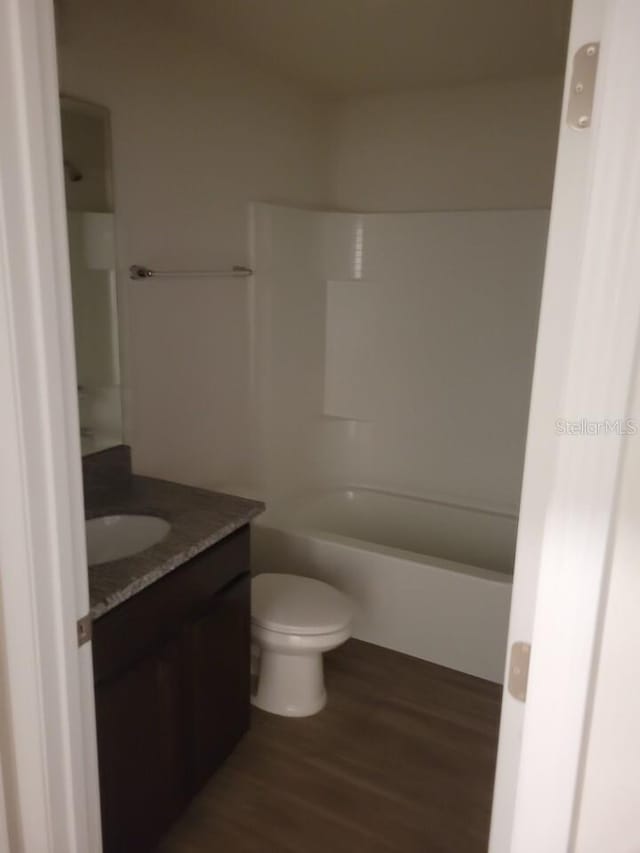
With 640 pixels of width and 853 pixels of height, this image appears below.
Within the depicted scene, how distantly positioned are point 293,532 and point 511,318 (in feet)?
4.79

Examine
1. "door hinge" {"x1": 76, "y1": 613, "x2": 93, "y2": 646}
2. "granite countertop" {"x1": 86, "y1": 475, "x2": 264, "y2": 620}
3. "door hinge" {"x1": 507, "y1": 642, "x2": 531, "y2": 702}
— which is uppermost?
"door hinge" {"x1": 507, "y1": 642, "x2": 531, "y2": 702}

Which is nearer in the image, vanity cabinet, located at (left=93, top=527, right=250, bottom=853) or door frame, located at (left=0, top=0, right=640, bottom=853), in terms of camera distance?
door frame, located at (left=0, top=0, right=640, bottom=853)

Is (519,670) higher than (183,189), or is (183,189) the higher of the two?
(183,189)

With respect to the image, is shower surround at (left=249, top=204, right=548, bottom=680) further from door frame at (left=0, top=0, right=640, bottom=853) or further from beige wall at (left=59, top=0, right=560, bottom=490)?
door frame at (left=0, top=0, right=640, bottom=853)

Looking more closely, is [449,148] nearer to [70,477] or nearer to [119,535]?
[119,535]

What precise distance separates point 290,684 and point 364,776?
16.5 inches

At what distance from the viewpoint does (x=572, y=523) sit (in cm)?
76

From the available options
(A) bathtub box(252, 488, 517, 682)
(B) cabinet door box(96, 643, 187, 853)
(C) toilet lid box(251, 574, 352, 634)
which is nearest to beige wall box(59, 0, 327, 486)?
(A) bathtub box(252, 488, 517, 682)

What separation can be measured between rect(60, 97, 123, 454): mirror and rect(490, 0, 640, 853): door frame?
1632mm

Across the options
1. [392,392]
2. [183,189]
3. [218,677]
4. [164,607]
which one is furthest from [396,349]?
[164,607]

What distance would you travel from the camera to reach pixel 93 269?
2100 mm

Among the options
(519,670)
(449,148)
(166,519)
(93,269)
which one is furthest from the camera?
(449,148)

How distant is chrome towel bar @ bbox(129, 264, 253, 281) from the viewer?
2248 mm

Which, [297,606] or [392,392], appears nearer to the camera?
[297,606]
